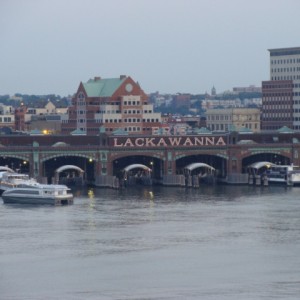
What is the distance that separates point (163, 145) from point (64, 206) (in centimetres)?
3614

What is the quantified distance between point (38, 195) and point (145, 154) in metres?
32.6

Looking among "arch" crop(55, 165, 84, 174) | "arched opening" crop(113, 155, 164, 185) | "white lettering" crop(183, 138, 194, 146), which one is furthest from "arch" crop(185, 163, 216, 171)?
"arch" crop(55, 165, 84, 174)

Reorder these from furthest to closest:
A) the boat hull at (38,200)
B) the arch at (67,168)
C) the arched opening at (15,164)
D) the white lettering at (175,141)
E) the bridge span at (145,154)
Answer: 1. the white lettering at (175,141)
2. the arched opening at (15,164)
3. the bridge span at (145,154)
4. the arch at (67,168)
5. the boat hull at (38,200)

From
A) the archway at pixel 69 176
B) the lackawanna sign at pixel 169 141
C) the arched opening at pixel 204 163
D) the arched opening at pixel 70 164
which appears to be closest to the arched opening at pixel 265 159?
the arched opening at pixel 204 163

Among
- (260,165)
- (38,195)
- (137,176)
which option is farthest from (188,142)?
(38,195)

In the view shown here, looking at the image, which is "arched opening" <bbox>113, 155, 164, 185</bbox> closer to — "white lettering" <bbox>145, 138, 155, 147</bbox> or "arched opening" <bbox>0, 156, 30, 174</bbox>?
"white lettering" <bbox>145, 138, 155, 147</bbox>

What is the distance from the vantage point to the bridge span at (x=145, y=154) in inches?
7052

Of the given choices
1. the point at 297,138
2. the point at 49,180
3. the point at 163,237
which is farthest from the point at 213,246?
the point at 297,138

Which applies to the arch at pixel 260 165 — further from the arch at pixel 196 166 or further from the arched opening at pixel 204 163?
the arch at pixel 196 166

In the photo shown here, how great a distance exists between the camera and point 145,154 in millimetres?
183625

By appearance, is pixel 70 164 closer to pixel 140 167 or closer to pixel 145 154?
pixel 140 167

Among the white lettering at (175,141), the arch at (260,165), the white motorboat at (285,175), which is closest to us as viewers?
the white motorboat at (285,175)

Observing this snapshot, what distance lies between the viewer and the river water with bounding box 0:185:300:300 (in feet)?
320

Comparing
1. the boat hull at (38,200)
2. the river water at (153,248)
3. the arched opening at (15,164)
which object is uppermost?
the arched opening at (15,164)
